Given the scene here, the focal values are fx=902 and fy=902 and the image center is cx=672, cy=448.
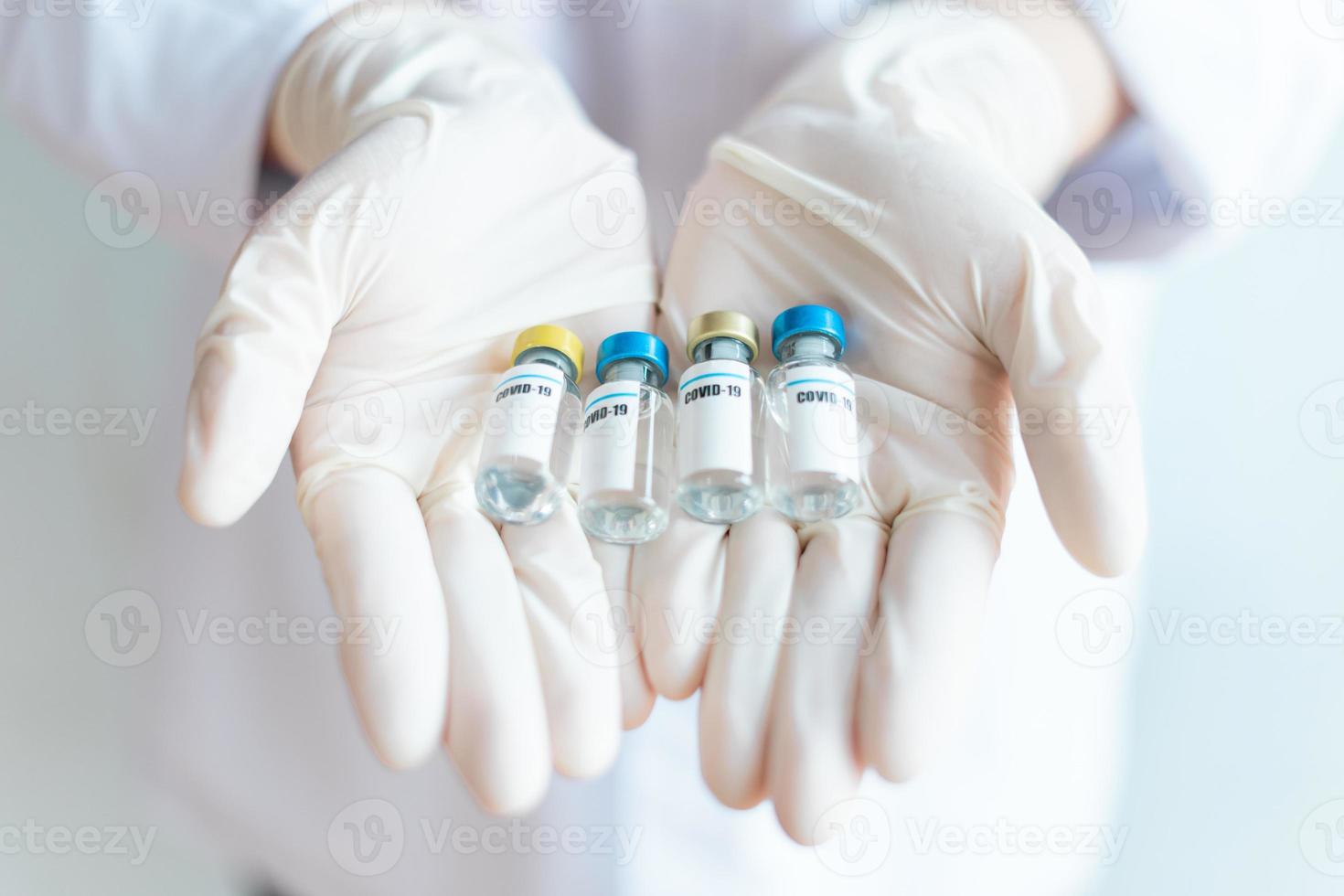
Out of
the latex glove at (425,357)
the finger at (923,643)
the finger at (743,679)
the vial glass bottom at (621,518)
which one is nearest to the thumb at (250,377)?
the latex glove at (425,357)

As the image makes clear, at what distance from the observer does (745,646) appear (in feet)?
2.39

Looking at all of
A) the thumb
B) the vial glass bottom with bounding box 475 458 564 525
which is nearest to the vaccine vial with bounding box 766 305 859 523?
the vial glass bottom with bounding box 475 458 564 525

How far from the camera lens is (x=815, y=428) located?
0.83 metres

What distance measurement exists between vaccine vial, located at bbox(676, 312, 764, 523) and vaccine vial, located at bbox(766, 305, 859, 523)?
0.03 meters

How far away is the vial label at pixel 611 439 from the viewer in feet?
2.78

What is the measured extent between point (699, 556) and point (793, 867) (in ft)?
1.24

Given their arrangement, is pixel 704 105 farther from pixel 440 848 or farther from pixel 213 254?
pixel 440 848

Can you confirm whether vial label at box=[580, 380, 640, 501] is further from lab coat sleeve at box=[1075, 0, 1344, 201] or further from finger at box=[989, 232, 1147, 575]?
lab coat sleeve at box=[1075, 0, 1344, 201]

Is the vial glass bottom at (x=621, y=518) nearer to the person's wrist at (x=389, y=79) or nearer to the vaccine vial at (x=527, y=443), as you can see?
the vaccine vial at (x=527, y=443)

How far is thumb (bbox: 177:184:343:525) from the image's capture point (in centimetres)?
70

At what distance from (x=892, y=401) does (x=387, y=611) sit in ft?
1.66

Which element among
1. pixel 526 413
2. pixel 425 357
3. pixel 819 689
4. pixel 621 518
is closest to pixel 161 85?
pixel 425 357

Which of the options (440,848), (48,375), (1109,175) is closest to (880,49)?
(1109,175)

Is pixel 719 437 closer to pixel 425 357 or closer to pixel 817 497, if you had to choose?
pixel 817 497
